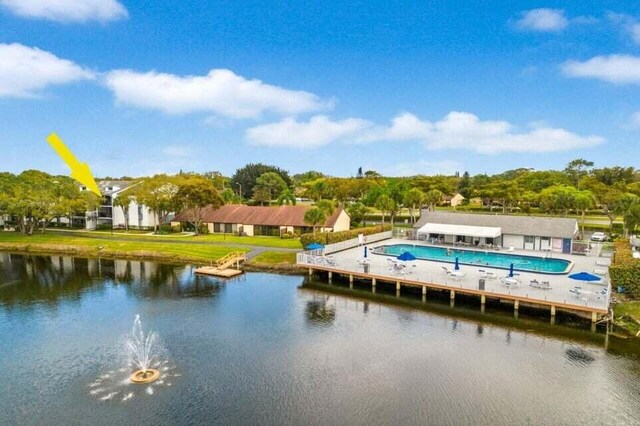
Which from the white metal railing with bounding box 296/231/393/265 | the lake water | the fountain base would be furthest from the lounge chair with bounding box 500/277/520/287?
the fountain base

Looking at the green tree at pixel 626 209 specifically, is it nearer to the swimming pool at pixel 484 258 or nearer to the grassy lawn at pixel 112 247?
the swimming pool at pixel 484 258

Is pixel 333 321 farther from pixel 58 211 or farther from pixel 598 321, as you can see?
pixel 58 211

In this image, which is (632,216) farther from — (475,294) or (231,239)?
(231,239)

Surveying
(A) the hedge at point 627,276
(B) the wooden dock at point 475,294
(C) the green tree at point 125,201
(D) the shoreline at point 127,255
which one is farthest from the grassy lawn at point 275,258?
(C) the green tree at point 125,201

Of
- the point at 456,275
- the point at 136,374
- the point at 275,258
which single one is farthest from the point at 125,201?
the point at 456,275

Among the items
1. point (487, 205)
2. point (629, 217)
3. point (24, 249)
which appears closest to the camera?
point (629, 217)

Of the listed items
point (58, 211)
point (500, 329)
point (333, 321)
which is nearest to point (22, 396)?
point (333, 321)
